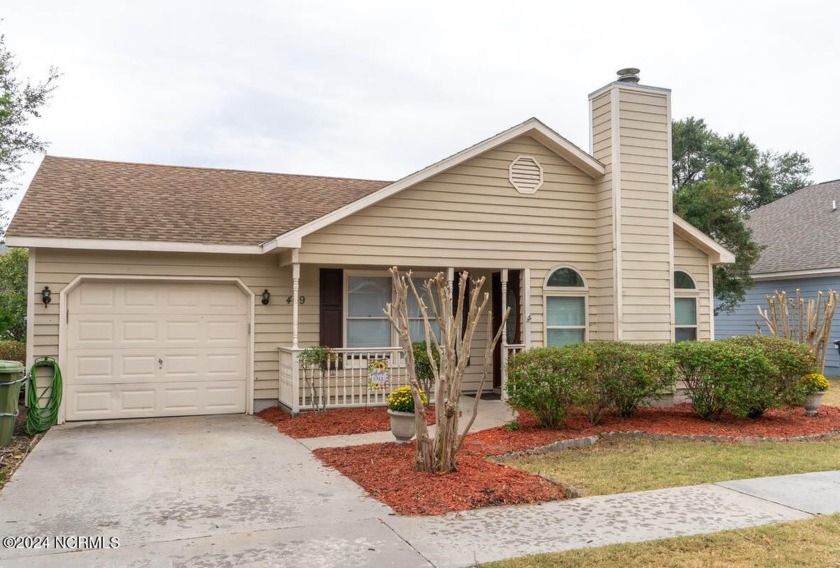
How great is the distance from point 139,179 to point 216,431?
575 cm

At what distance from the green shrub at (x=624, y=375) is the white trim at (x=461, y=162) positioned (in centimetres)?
392

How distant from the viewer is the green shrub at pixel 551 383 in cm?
883

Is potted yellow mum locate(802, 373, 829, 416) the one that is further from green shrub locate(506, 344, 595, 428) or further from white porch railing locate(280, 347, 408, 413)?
white porch railing locate(280, 347, 408, 413)

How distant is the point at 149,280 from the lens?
34.9 feet

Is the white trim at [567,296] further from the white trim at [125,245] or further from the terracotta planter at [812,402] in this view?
the white trim at [125,245]

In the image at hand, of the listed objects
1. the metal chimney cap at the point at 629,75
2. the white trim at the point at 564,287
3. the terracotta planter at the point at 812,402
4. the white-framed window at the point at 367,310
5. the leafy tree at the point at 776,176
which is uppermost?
the leafy tree at the point at 776,176

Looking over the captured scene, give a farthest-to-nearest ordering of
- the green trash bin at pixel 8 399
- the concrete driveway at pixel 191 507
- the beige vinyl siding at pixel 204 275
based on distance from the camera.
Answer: the beige vinyl siding at pixel 204 275 < the green trash bin at pixel 8 399 < the concrete driveway at pixel 191 507

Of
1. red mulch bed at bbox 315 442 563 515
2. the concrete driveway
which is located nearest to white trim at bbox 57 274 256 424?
the concrete driveway

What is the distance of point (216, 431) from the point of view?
9.54 metres

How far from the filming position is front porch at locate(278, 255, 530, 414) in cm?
1068

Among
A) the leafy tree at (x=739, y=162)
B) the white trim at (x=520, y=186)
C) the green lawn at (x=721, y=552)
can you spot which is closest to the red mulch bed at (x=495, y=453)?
the green lawn at (x=721, y=552)

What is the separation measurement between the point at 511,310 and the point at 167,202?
6528mm

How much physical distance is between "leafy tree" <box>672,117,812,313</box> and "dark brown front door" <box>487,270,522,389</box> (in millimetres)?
8603

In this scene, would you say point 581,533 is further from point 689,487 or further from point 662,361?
point 662,361
